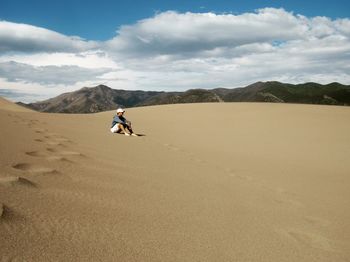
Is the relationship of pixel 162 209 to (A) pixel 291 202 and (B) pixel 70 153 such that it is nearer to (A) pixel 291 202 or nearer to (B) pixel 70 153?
(A) pixel 291 202

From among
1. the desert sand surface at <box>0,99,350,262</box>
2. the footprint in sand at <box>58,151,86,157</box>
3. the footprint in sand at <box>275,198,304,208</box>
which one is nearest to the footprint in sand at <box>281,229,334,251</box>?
the desert sand surface at <box>0,99,350,262</box>

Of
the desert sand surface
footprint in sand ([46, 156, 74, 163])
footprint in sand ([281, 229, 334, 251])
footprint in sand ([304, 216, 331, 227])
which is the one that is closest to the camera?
the desert sand surface

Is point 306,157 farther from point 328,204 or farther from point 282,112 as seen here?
point 282,112

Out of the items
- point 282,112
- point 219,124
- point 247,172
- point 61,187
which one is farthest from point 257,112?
point 61,187

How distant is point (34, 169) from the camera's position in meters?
3.57

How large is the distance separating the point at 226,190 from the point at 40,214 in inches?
93.0

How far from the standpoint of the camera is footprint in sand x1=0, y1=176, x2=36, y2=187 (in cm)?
286

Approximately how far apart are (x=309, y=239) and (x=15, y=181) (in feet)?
7.69

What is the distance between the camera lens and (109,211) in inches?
110

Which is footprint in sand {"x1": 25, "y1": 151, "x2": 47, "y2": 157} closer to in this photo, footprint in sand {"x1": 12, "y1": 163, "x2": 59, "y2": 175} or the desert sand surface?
Result: the desert sand surface

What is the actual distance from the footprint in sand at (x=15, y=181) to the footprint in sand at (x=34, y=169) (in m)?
0.41

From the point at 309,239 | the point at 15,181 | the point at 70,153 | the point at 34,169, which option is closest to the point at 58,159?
the point at 70,153

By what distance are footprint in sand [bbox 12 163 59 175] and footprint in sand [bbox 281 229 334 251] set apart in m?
2.19

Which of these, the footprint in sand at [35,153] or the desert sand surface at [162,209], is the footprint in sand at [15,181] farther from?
the footprint in sand at [35,153]
